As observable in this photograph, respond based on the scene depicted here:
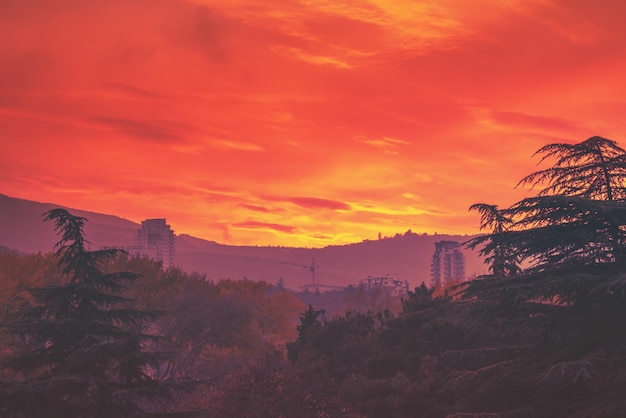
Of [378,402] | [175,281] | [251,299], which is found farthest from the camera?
[251,299]

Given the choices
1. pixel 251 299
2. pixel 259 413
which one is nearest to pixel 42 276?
pixel 251 299

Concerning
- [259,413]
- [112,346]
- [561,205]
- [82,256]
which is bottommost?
[259,413]

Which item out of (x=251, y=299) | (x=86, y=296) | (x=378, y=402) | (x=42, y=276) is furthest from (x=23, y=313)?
(x=251, y=299)

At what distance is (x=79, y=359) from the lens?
22969mm

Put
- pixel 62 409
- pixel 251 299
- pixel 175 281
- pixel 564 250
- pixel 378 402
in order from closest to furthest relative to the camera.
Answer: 1. pixel 62 409
2. pixel 564 250
3. pixel 378 402
4. pixel 175 281
5. pixel 251 299

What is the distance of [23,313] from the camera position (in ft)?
79.8

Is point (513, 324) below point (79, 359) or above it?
above

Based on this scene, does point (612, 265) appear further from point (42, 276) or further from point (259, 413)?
point (42, 276)

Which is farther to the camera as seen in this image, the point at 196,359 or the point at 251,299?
the point at 251,299

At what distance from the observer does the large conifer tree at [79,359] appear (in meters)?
21.7

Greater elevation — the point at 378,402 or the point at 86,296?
the point at 86,296

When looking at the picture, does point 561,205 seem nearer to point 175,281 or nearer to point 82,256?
point 82,256

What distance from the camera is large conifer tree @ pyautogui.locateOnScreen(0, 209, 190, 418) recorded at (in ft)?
71.1

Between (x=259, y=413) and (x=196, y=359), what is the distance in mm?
41557
